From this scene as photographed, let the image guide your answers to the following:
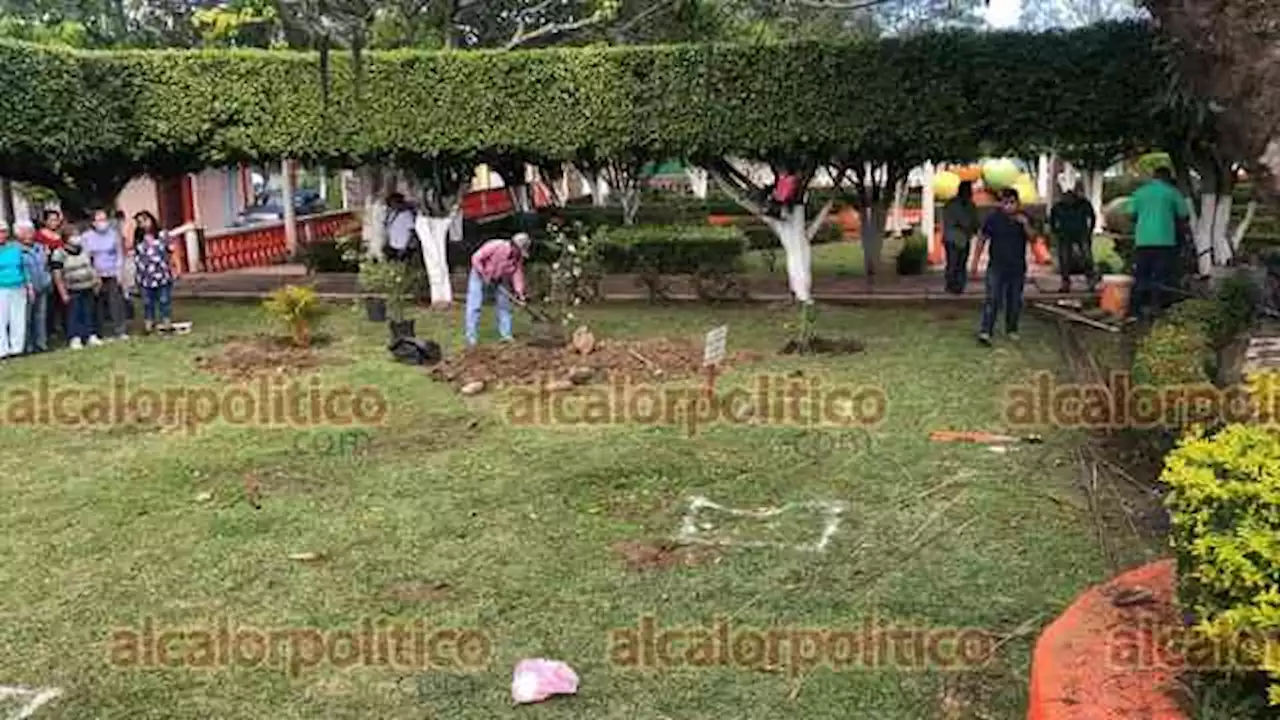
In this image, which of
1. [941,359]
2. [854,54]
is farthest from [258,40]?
[941,359]

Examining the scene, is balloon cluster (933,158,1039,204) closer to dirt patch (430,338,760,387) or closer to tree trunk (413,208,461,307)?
tree trunk (413,208,461,307)

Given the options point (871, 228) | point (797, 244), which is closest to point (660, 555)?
point (797, 244)

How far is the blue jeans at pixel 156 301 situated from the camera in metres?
14.9

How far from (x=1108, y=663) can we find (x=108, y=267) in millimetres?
13235

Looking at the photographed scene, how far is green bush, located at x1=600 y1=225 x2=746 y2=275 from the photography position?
1944cm

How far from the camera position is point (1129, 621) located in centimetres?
435

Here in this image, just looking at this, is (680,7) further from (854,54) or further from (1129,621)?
(1129,621)

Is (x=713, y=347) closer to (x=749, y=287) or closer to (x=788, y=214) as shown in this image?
(x=788, y=214)

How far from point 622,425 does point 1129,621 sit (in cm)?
571

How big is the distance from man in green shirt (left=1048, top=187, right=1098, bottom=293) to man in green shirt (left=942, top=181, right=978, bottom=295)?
1238mm

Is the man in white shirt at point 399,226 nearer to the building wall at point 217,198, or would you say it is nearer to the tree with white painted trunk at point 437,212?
the tree with white painted trunk at point 437,212

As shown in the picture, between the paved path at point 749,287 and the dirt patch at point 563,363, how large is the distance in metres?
4.99

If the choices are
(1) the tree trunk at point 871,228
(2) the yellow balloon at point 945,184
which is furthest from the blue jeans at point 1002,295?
(2) the yellow balloon at point 945,184

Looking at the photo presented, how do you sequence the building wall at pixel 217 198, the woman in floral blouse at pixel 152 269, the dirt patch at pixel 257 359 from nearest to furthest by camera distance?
the dirt patch at pixel 257 359, the woman in floral blouse at pixel 152 269, the building wall at pixel 217 198
